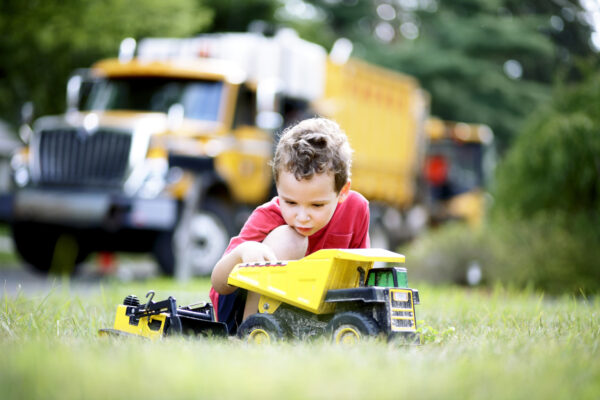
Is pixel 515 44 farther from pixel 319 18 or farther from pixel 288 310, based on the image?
pixel 288 310

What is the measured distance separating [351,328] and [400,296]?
0.84ft

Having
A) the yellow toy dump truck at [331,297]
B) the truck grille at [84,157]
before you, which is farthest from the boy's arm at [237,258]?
the truck grille at [84,157]

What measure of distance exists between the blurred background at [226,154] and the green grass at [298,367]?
567 cm

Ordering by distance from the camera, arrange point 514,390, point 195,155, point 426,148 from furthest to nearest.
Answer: point 426,148 → point 195,155 → point 514,390

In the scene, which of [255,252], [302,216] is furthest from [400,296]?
[255,252]

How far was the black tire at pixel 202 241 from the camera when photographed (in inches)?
399

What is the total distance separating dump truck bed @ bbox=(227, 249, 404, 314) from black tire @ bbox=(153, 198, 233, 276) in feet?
21.7

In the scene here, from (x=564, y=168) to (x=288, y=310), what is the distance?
6223 mm

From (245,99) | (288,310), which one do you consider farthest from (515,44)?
(288,310)

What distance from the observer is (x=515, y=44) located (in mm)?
27172

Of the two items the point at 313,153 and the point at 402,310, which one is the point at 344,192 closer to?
the point at 313,153

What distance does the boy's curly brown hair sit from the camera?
355 cm

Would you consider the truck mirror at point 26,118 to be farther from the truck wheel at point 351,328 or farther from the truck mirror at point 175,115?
the truck wheel at point 351,328

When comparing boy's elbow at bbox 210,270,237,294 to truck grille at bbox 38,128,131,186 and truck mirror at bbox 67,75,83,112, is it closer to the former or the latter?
truck grille at bbox 38,128,131,186
